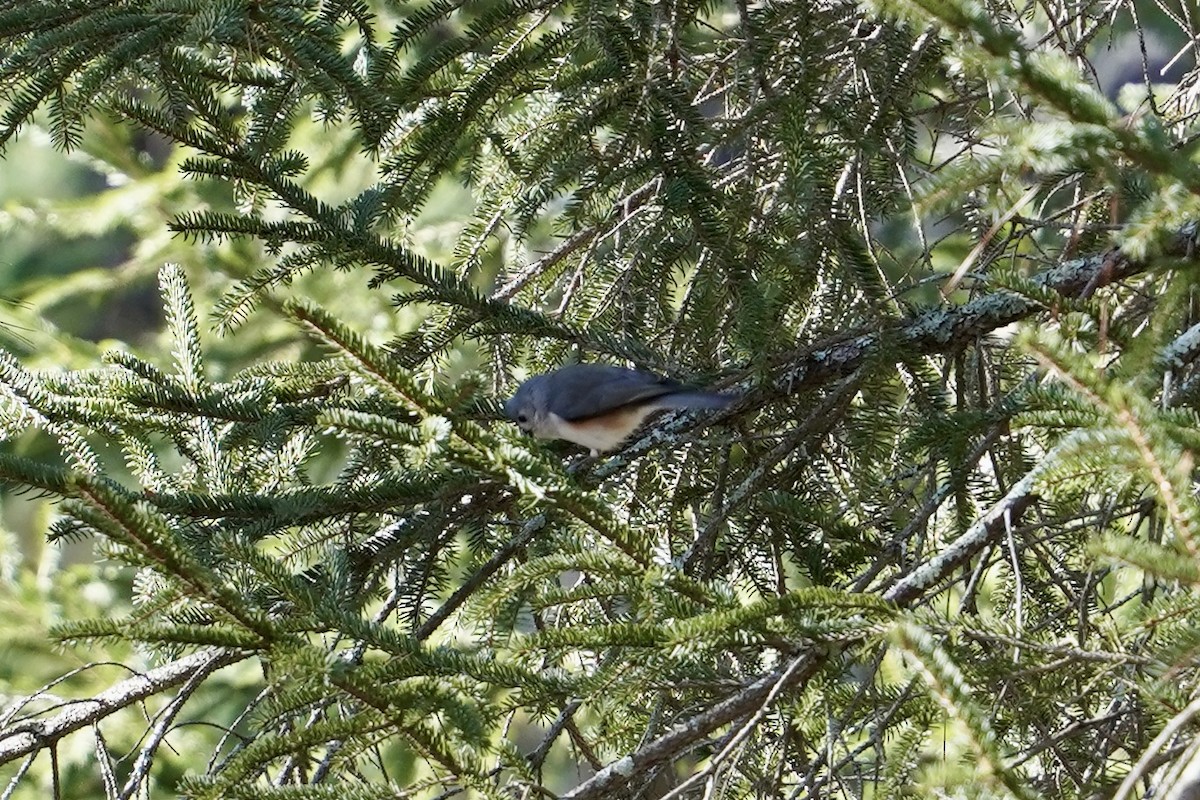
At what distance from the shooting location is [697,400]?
2.46m

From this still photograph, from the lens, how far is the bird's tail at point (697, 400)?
2455 millimetres

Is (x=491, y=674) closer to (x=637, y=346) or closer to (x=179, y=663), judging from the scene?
(x=179, y=663)

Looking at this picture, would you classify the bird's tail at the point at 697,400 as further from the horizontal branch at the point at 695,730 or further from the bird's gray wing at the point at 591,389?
the horizontal branch at the point at 695,730

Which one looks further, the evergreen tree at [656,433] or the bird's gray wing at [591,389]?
the bird's gray wing at [591,389]

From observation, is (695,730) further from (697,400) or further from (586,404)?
(586,404)

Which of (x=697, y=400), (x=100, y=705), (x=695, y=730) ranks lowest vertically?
(x=695, y=730)

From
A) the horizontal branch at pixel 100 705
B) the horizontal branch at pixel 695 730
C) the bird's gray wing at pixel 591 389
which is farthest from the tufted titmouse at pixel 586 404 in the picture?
the horizontal branch at pixel 695 730

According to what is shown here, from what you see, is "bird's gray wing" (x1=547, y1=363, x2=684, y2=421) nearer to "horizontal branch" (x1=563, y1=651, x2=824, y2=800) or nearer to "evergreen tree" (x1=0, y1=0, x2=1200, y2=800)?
"evergreen tree" (x1=0, y1=0, x2=1200, y2=800)

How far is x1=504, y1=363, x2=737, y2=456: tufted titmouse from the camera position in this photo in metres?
2.76

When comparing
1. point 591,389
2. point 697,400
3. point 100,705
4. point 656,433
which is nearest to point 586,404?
point 591,389

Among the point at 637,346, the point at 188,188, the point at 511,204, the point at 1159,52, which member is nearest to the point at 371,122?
the point at 511,204

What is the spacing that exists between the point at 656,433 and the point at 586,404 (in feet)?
0.73

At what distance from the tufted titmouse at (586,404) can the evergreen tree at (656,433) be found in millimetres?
125

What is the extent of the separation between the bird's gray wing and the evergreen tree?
4.9 inches
